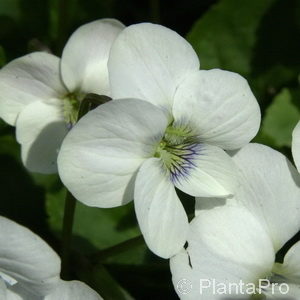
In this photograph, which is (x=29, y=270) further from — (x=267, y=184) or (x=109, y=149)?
(x=267, y=184)

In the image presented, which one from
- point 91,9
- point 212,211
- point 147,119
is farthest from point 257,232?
point 91,9

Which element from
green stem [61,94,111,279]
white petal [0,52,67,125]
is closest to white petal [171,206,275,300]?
green stem [61,94,111,279]

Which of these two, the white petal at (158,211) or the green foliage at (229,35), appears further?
the green foliage at (229,35)

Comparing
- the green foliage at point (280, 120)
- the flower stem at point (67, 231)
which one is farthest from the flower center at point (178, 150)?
the green foliage at point (280, 120)

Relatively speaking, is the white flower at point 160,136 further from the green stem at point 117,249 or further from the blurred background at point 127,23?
the blurred background at point 127,23

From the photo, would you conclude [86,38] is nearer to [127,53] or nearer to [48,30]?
[127,53]

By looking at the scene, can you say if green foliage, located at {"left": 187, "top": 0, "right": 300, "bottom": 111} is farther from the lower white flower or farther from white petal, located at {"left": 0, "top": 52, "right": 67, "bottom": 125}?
the lower white flower
